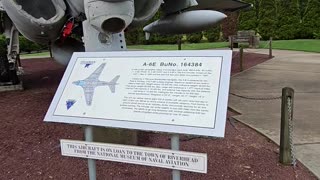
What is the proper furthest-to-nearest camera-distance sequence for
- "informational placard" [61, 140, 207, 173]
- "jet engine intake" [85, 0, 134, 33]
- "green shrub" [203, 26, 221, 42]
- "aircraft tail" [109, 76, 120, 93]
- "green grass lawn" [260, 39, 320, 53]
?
1. "green shrub" [203, 26, 221, 42]
2. "green grass lawn" [260, 39, 320, 53]
3. "jet engine intake" [85, 0, 134, 33]
4. "aircraft tail" [109, 76, 120, 93]
5. "informational placard" [61, 140, 207, 173]

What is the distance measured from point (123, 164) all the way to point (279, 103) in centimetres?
459

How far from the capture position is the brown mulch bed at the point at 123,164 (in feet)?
14.7

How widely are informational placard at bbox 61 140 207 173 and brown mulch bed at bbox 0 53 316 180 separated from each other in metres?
0.94

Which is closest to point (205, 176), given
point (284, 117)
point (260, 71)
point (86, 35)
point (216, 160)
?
point (216, 160)

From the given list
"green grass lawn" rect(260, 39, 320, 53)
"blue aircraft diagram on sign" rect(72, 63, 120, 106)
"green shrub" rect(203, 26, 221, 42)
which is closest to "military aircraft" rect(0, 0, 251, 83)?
"blue aircraft diagram on sign" rect(72, 63, 120, 106)

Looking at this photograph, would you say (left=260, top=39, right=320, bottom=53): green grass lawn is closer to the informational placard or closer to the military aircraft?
the military aircraft

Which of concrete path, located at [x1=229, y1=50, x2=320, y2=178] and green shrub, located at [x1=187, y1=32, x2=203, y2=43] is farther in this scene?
green shrub, located at [x1=187, y1=32, x2=203, y2=43]

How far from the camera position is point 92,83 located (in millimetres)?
3793

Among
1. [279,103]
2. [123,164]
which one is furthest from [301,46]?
[123,164]

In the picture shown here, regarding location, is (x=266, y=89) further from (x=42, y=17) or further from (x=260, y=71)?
(x=42, y=17)

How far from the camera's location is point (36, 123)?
678 cm

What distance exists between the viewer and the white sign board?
3.15 m

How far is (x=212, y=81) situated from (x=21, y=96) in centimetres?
741

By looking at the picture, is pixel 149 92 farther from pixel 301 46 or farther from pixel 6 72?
pixel 301 46
